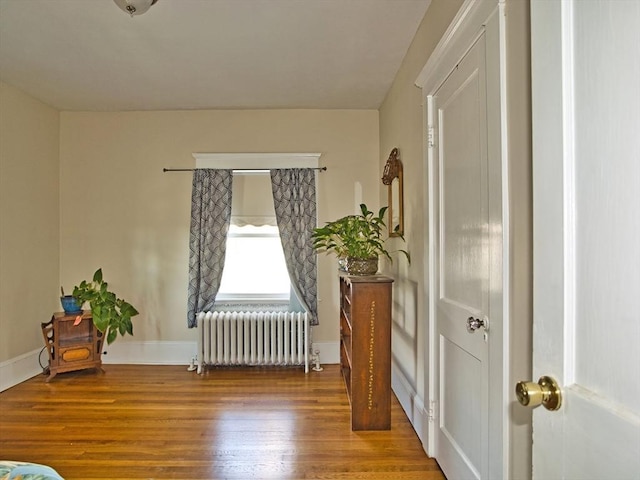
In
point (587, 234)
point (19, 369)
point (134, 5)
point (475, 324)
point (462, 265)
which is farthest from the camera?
point (19, 369)

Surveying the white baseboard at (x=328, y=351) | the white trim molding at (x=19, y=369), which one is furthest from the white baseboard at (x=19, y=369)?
the white baseboard at (x=328, y=351)

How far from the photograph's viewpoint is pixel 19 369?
3.82m

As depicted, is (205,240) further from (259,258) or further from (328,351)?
(328,351)

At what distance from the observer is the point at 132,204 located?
4.42 metres

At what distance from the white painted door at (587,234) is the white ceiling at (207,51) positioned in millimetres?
1973

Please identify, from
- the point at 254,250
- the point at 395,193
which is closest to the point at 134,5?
the point at 395,193

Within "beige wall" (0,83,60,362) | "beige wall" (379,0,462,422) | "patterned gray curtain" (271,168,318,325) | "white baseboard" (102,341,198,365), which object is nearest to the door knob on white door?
"beige wall" (379,0,462,422)

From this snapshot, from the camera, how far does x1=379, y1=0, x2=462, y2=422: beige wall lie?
251cm

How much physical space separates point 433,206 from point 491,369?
1007 millimetres

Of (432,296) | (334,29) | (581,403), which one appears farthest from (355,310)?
(581,403)

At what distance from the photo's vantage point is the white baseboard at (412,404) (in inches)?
99.1

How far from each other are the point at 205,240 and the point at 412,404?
8.25 ft

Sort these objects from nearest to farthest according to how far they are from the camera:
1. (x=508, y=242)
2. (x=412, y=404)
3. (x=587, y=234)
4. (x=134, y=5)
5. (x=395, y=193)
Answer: (x=587, y=234) → (x=508, y=242) → (x=134, y=5) → (x=412, y=404) → (x=395, y=193)

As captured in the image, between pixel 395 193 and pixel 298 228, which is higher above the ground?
pixel 395 193
